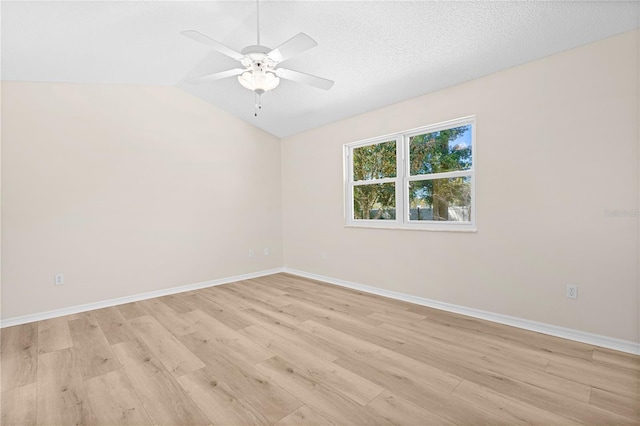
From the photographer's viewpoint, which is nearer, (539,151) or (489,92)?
(539,151)

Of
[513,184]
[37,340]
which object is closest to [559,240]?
[513,184]

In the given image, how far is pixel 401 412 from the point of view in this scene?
1.68 meters

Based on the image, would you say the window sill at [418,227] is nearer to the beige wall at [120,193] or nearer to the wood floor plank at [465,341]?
the wood floor plank at [465,341]

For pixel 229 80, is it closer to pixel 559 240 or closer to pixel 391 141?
pixel 391 141

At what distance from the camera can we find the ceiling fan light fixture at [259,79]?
2307mm

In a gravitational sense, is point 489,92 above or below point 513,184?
above

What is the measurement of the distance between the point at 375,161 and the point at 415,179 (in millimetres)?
721

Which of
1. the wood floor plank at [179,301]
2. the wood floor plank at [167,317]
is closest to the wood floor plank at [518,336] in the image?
the wood floor plank at [167,317]

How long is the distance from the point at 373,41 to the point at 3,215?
13.5 ft

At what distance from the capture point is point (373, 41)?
2.79 meters

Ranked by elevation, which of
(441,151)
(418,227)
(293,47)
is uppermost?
(293,47)

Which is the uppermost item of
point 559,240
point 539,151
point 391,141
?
point 391,141

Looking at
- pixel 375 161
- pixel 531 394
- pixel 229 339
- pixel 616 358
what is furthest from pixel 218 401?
pixel 375 161

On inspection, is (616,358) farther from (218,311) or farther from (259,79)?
(218,311)
